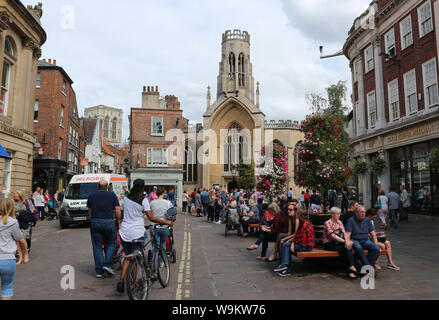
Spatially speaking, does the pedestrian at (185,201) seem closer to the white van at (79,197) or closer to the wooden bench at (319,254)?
the white van at (79,197)

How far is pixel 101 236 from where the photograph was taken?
6.12m

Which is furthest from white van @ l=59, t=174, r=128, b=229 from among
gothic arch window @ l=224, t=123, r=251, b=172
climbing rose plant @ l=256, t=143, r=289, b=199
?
gothic arch window @ l=224, t=123, r=251, b=172

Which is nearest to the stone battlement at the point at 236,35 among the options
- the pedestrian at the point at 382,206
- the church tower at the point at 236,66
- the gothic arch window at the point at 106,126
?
the church tower at the point at 236,66

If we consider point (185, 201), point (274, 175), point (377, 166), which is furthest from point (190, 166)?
point (377, 166)

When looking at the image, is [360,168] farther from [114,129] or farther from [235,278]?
[114,129]

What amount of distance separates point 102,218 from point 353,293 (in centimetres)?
454

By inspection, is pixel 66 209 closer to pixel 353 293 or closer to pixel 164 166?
pixel 353 293

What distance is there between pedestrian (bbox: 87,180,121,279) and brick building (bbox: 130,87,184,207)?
26.9m

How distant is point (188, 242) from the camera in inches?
421

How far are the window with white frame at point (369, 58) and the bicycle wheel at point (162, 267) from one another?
19859 mm

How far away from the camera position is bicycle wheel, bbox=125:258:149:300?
Result: 442cm
